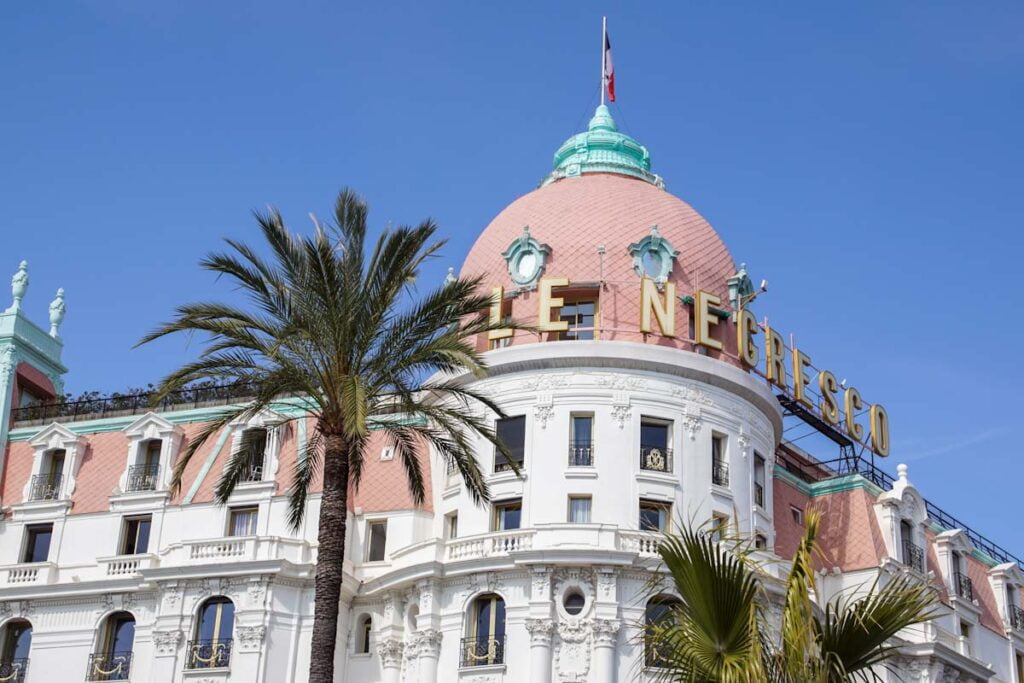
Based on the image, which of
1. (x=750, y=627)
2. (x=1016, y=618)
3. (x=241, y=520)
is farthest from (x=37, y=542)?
(x=750, y=627)

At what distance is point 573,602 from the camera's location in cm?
4688

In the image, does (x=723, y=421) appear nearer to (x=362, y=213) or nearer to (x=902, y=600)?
(x=362, y=213)

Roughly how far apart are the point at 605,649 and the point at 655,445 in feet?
25.0

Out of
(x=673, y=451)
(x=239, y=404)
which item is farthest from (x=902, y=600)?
(x=239, y=404)

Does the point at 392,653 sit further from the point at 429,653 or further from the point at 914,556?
the point at 914,556

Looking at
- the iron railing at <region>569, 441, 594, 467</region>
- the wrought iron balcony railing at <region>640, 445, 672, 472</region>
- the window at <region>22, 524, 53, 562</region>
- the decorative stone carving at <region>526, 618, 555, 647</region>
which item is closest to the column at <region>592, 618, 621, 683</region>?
the decorative stone carving at <region>526, 618, 555, 647</region>

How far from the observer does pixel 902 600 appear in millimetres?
17719

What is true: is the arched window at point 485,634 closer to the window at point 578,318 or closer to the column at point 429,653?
the column at point 429,653

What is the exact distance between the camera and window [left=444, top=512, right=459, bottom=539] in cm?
5053

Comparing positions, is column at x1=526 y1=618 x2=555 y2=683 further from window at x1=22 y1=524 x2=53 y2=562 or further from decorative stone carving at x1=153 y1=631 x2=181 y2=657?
window at x1=22 y1=524 x2=53 y2=562

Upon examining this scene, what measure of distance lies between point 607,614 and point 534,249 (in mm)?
13579

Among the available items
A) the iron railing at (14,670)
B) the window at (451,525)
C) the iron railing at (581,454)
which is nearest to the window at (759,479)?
the iron railing at (581,454)

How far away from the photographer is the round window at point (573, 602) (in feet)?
153

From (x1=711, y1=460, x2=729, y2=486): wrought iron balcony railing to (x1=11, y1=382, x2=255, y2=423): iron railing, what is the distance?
60.9 feet
